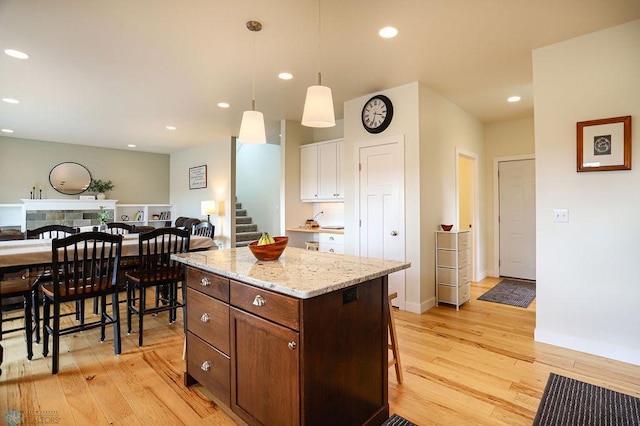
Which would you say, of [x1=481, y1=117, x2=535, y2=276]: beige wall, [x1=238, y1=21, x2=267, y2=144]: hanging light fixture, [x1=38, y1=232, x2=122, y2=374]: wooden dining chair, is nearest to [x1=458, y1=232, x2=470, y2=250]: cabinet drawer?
[x1=481, y1=117, x2=535, y2=276]: beige wall

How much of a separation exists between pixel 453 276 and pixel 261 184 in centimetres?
517

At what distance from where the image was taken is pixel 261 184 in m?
7.86

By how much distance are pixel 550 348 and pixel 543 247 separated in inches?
34.7

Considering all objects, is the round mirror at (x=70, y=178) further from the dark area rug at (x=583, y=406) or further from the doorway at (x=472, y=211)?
the dark area rug at (x=583, y=406)

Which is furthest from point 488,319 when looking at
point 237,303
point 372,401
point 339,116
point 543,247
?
point 339,116

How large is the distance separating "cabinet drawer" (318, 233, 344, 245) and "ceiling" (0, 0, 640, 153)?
6.07 feet

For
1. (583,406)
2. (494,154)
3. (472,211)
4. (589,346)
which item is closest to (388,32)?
(583,406)

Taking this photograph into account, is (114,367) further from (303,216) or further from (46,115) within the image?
(46,115)

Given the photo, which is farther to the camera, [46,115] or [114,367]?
[46,115]

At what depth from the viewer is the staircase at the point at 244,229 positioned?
7188 millimetres

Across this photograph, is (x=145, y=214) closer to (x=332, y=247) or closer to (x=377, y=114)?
(x=332, y=247)

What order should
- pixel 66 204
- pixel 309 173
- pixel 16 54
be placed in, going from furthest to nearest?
pixel 66 204, pixel 309 173, pixel 16 54

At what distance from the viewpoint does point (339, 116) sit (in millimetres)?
5074

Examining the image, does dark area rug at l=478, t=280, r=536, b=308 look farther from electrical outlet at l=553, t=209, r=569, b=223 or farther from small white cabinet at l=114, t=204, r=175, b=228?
small white cabinet at l=114, t=204, r=175, b=228
